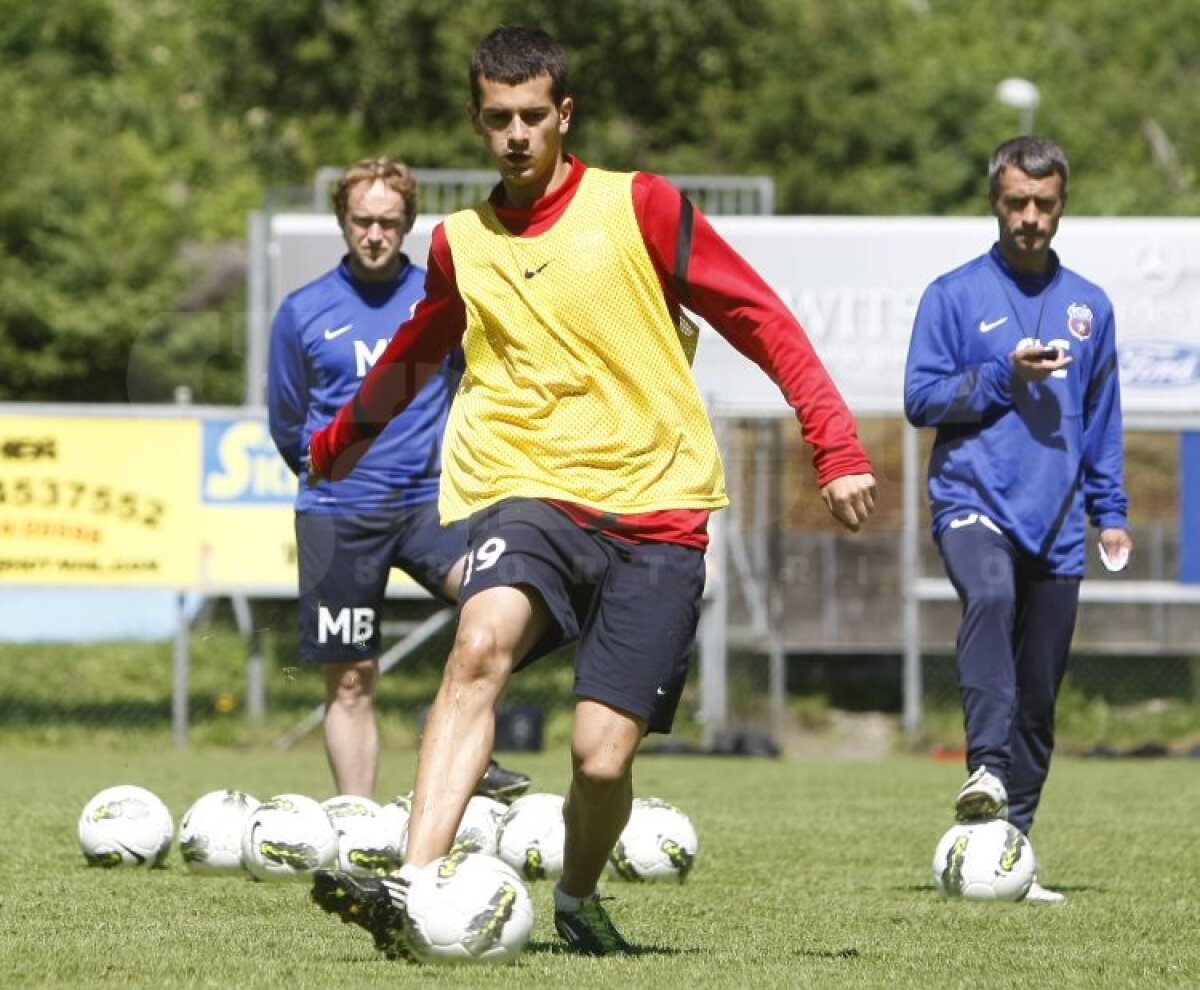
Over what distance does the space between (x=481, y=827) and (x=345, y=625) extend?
1.18 meters

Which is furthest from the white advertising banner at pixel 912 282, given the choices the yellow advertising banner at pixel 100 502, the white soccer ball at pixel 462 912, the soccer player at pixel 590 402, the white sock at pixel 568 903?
the white soccer ball at pixel 462 912

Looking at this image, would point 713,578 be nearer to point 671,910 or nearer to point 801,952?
point 671,910

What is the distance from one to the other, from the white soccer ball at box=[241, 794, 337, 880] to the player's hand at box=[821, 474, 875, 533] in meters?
2.75

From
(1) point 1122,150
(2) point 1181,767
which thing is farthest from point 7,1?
(2) point 1181,767

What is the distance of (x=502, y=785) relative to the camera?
30.0 feet

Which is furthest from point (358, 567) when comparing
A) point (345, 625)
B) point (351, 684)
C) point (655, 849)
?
point (655, 849)

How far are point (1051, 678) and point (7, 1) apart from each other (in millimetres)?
42244

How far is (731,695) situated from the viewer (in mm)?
17578

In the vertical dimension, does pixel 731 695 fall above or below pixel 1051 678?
below

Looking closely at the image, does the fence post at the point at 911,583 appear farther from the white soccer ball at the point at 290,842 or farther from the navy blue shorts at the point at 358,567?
the white soccer ball at the point at 290,842

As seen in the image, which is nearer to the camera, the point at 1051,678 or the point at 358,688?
the point at 1051,678

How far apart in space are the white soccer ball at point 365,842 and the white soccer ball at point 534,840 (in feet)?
1.13

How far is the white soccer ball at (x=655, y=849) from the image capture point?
8.30 meters

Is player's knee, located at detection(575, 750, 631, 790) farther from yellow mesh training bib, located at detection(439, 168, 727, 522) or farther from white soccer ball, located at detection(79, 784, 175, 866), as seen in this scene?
white soccer ball, located at detection(79, 784, 175, 866)
